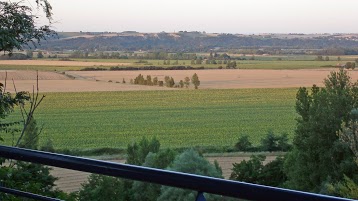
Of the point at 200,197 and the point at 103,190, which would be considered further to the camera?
the point at 103,190

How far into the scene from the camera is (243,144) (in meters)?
25.6

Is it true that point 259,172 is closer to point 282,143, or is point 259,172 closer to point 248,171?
point 248,171

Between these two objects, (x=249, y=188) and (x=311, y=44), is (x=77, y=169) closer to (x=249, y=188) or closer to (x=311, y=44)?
(x=249, y=188)

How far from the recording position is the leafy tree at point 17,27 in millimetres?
6375

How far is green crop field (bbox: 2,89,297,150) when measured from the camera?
28406mm

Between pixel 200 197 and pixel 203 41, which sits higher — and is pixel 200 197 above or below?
above

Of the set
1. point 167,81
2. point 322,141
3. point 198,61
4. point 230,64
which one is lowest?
point 167,81

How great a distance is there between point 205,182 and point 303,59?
54.8 m

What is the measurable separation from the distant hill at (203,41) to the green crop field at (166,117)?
4.06m

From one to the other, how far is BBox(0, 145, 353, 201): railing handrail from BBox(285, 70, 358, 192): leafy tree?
1820cm

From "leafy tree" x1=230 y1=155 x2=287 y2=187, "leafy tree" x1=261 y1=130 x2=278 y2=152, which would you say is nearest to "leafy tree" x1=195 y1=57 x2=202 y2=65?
"leafy tree" x1=261 y1=130 x2=278 y2=152

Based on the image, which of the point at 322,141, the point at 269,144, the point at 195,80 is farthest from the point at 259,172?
the point at 195,80

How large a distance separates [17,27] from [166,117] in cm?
2966

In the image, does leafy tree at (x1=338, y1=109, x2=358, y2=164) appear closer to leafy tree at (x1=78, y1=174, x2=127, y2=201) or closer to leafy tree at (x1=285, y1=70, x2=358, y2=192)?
leafy tree at (x1=285, y1=70, x2=358, y2=192)
